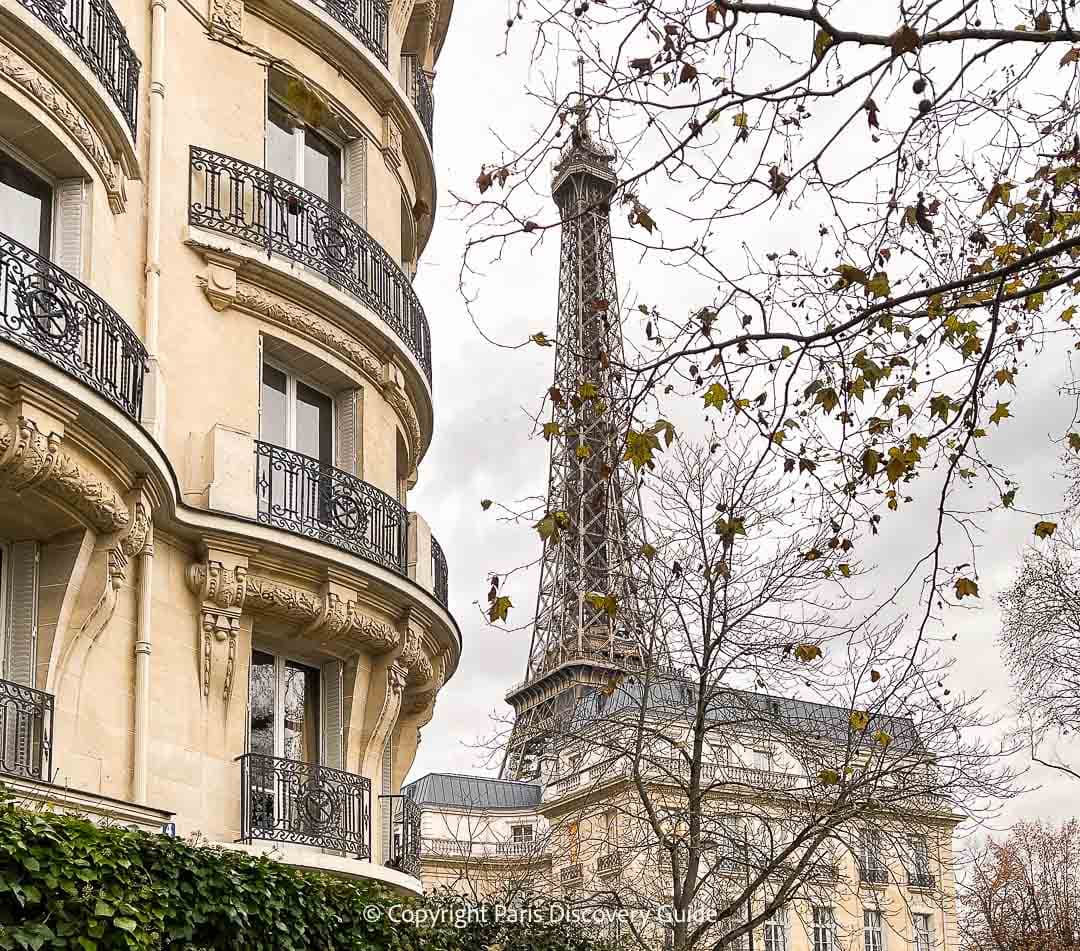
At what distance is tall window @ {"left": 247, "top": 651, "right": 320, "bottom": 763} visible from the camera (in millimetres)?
15594

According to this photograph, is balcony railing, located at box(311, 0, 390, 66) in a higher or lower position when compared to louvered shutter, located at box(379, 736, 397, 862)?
higher

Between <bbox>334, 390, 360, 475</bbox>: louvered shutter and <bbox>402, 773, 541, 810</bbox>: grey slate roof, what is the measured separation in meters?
49.3

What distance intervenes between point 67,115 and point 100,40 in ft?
4.27

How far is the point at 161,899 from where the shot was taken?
938 cm

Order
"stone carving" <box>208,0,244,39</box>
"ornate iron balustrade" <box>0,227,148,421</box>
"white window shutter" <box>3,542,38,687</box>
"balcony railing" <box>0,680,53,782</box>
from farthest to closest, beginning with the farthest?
"stone carving" <box>208,0,244,39</box> < "white window shutter" <box>3,542,38,687</box> < "ornate iron balustrade" <box>0,227,148,421</box> < "balcony railing" <box>0,680,53,782</box>

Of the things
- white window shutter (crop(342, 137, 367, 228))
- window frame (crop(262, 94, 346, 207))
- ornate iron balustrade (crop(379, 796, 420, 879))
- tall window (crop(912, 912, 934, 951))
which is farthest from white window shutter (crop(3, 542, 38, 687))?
tall window (crop(912, 912, 934, 951))

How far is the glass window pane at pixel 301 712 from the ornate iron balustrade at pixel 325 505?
5.03ft

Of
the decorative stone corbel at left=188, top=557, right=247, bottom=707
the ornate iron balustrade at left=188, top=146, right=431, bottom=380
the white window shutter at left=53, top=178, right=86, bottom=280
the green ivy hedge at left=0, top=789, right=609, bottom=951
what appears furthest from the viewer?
the ornate iron balustrade at left=188, top=146, right=431, bottom=380

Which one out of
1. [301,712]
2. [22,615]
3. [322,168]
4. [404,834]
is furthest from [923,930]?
[22,615]

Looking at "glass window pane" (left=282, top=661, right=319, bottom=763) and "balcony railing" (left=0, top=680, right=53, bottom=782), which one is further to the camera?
"glass window pane" (left=282, top=661, right=319, bottom=763)

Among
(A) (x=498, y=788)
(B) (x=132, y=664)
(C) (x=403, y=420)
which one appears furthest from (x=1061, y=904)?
(B) (x=132, y=664)

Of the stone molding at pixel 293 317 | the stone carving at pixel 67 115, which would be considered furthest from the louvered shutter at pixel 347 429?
the stone carving at pixel 67 115

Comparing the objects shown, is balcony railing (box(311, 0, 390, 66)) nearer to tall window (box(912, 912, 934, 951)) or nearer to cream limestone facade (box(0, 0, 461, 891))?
cream limestone facade (box(0, 0, 461, 891))

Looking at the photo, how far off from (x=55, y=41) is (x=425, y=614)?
7578mm
